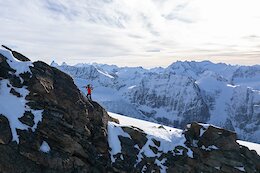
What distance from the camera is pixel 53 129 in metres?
33.7

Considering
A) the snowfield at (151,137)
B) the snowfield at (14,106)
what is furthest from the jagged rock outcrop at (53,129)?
the snowfield at (151,137)

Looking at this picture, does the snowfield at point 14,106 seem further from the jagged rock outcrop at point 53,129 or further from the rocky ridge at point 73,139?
Answer: the jagged rock outcrop at point 53,129

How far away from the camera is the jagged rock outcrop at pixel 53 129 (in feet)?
101

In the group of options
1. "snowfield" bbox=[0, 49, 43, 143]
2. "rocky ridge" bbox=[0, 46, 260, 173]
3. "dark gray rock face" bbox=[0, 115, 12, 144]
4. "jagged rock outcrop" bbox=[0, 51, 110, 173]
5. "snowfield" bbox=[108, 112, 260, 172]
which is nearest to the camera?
"dark gray rock face" bbox=[0, 115, 12, 144]

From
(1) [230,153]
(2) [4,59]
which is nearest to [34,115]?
(2) [4,59]

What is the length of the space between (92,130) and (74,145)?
3667 mm

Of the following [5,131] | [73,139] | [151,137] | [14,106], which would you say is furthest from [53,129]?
[151,137]

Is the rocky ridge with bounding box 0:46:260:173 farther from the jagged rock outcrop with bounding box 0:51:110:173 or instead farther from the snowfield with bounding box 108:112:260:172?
the snowfield with bounding box 108:112:260:172

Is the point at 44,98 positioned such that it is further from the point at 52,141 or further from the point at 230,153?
the point at 230,153

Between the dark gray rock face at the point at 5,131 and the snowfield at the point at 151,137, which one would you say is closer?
the dark gray rock face at the point at 5,131

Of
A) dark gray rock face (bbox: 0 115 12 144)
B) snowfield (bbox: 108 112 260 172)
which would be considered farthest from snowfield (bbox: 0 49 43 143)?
snowfield (bbox: 108 112 260 172)

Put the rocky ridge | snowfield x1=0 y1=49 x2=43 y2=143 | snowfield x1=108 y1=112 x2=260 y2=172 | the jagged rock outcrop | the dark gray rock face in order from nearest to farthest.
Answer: the dark gray rock face → the jagged rock outcrop → the rocky ridge → snowfield x1=0 y1=49 x2=43 y2=143 → snowfield x1=108 y1=112 x2=260 y2=172

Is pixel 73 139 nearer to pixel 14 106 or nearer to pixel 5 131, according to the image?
pixel 14 106

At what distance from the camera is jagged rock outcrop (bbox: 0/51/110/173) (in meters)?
30.7
